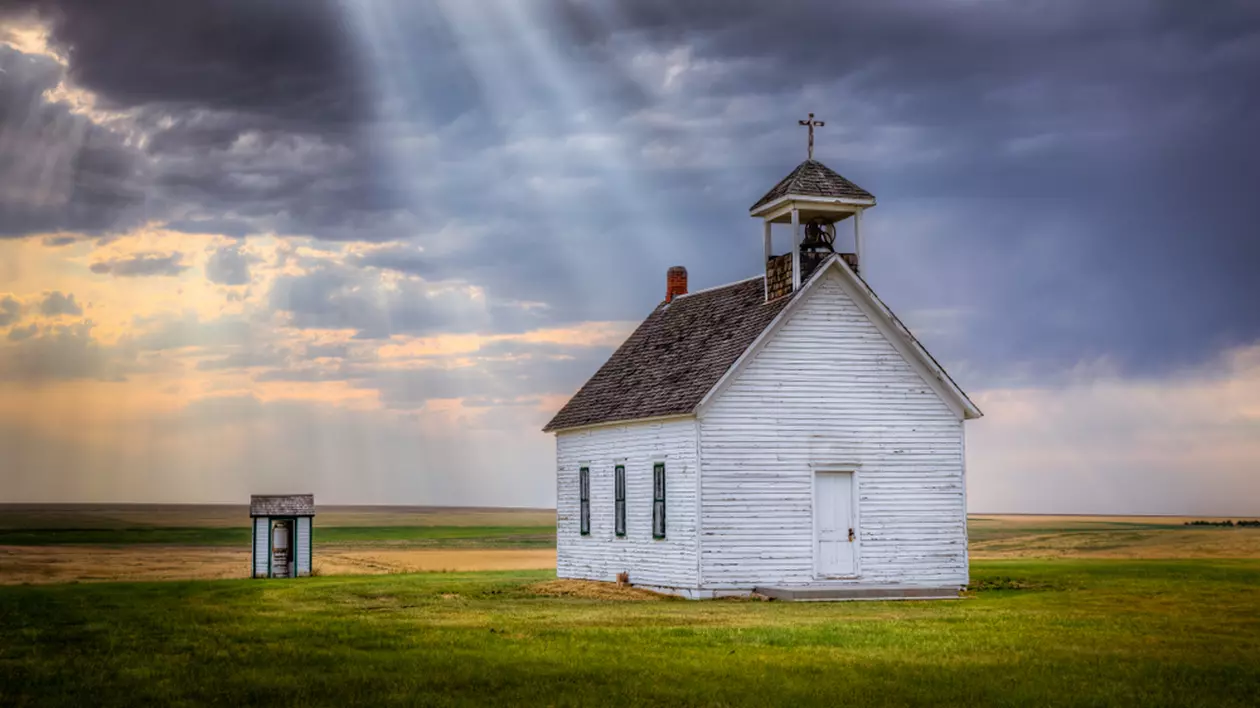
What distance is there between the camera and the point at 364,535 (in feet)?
356

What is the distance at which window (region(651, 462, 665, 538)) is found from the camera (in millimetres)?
31719

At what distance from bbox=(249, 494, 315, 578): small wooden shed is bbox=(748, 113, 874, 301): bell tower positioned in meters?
16.4

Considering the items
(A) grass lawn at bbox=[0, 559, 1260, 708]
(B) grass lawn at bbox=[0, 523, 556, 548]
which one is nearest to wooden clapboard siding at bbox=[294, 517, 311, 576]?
(A) grass lawn at bbox=[0, 559, 1260, 708]

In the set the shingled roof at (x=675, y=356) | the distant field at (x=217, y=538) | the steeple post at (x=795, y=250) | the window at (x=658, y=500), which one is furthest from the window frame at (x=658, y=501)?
the distant field at (x=217, y=538)

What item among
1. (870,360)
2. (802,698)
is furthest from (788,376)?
(802,698)

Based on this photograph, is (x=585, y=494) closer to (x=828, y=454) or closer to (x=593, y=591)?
(x=593, y=591)

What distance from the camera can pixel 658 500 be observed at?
105ft

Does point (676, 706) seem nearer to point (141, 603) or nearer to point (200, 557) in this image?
point (141, 603)

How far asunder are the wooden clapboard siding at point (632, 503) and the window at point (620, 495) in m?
0.19

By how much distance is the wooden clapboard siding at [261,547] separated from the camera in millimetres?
40250

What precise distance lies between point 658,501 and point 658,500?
0.07 feet

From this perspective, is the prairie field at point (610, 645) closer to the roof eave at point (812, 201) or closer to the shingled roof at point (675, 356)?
the shingled roof at point (675, 356)

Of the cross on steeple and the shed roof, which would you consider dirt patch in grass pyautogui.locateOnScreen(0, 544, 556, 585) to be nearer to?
the shed roof

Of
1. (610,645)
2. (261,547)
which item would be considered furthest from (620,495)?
(610,645)
